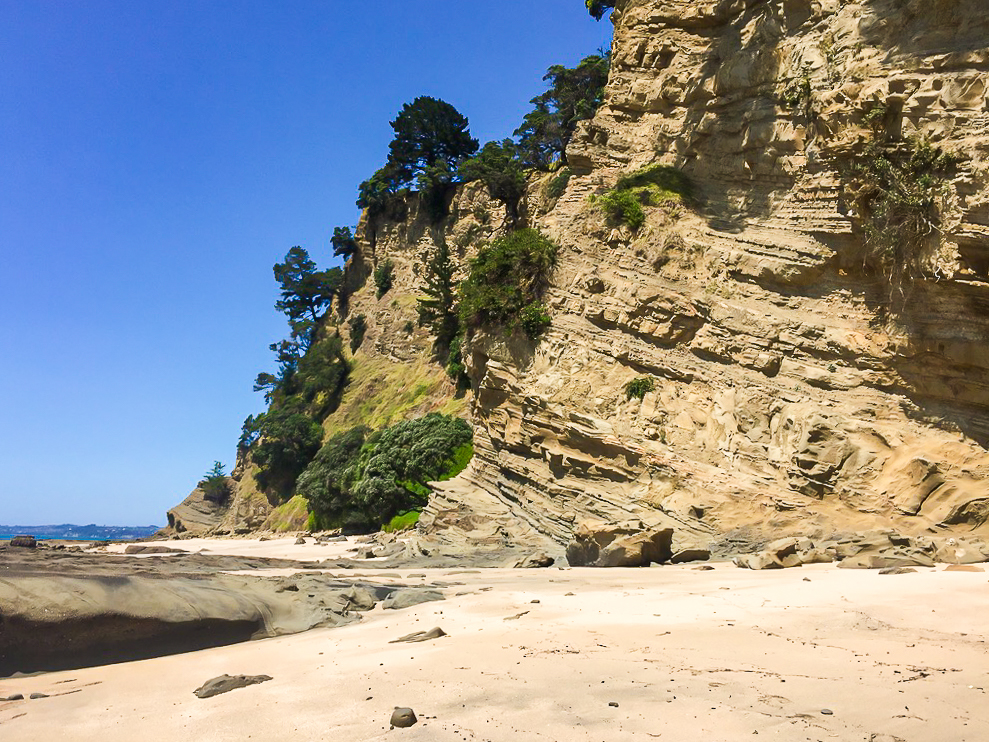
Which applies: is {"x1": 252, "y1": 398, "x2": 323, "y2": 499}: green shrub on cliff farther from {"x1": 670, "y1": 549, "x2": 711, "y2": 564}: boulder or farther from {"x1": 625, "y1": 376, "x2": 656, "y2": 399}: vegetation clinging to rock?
{"x1": 670, "y1": 549, "x2": 711, "y2": 564}: boulder

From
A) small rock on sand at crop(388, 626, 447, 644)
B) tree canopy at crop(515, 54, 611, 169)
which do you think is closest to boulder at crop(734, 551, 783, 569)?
small rock on sand at crop(388, 626, 447, 644)

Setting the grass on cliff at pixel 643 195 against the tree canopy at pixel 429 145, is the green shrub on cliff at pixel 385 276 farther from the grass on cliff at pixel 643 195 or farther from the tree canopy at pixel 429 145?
the grass on cliff at pixel 643 195

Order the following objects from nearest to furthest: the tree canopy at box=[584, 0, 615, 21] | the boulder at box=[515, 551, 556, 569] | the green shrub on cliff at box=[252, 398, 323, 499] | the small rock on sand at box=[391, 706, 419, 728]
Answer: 1. the small rock on sand at box=[391, 706, 419, 728]
2. the boulder at box=[515, 551, 556, 569]
3. the tree canopy at box=[584, 0, 615, 21]
4. the green shrub on cliff at box=[252, 398, 323, 499]

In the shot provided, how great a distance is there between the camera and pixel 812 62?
1628 cm

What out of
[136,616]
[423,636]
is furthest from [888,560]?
[136,616]

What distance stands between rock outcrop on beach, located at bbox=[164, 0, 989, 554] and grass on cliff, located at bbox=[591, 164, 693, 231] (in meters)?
0.31

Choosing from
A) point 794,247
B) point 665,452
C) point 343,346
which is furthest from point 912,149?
point 343,346

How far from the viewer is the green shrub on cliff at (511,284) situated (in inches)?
774

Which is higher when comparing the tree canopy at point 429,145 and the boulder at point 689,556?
the tree canopy at point 429,145

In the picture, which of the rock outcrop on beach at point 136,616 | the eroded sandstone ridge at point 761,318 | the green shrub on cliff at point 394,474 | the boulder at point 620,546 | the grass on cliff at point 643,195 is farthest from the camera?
the green shrub on cliff at point 394,474

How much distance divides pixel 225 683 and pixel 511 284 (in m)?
15.9

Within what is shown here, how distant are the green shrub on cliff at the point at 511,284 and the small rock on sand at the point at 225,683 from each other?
1448cm

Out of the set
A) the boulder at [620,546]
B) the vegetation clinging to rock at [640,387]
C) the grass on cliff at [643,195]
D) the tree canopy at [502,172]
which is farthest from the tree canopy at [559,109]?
the boulder at [620,546]

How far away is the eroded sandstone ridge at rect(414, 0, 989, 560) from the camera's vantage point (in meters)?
12.9
